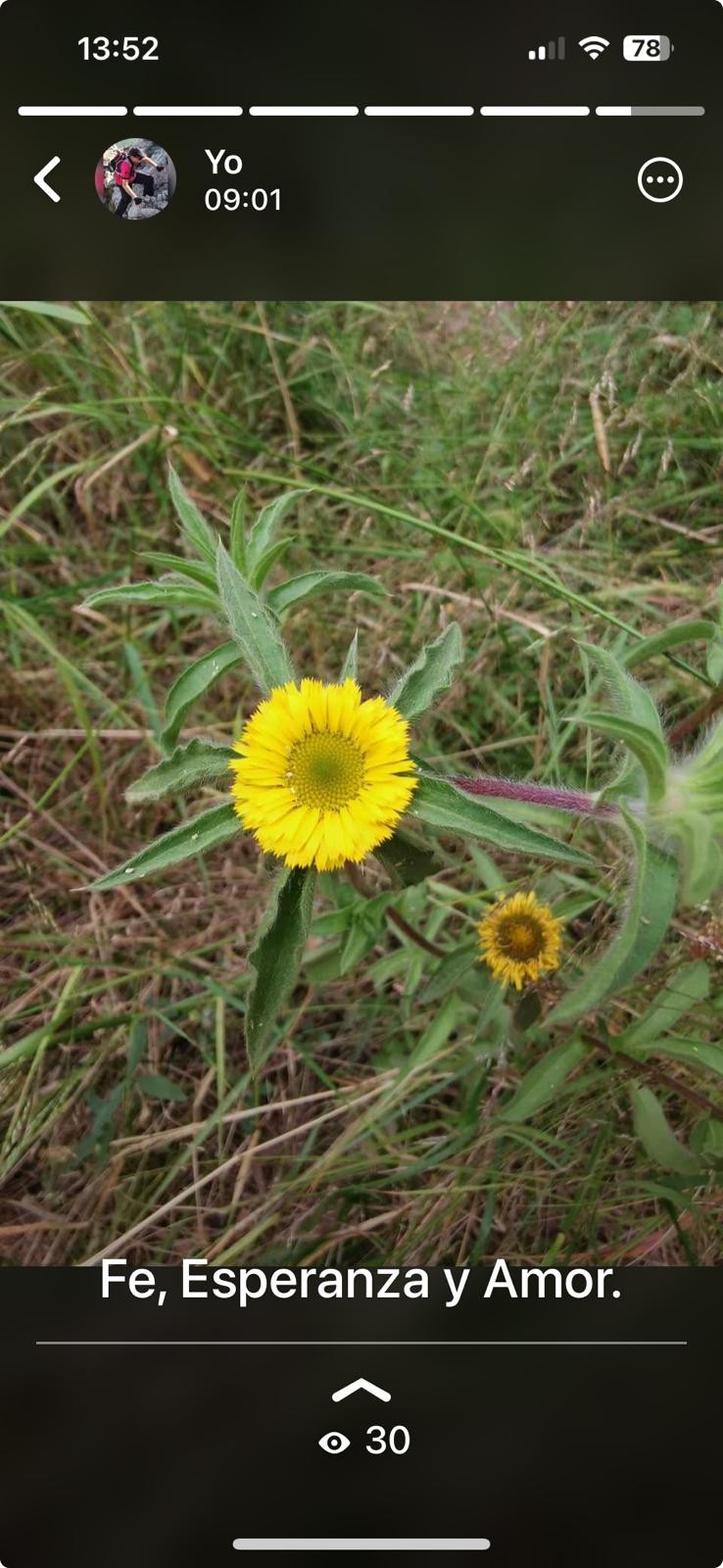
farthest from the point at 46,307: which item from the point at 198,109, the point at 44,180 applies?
the point at 198,109

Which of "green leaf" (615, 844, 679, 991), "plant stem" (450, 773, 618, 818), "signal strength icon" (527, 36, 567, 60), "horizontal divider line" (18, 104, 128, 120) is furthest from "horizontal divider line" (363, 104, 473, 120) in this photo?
"green leaf" (615, 844, 679, 991)

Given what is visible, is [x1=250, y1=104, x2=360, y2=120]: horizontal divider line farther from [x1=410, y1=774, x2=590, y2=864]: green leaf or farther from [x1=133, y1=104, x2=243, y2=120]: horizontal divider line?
[x1=410, y1=774, x2=590, y2=864]: green leaf

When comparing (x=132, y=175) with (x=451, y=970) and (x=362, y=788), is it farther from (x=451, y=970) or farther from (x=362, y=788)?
(x=451, y=970)

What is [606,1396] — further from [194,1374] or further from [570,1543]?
[194,1374]

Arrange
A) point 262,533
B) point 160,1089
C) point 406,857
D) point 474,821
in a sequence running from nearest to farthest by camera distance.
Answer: point 474,821 < point 406,857 < point 262,533 < point 160,1089

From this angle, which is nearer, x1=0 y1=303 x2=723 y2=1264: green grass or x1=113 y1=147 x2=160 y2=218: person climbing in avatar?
x1=113 y1=147 x2=160 y2=218: person climbing in avatar
